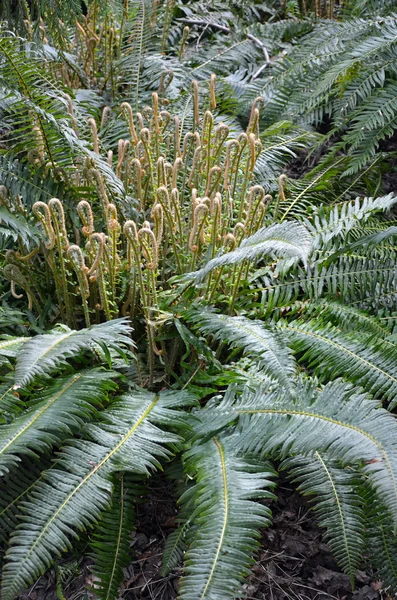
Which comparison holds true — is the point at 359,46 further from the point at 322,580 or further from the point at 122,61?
the point at 322,580

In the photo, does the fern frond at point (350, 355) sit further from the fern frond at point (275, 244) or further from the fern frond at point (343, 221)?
the fern frond at point (343, 221)

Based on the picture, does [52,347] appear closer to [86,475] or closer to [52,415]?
[52,415]

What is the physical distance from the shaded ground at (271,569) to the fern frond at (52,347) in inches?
19.9

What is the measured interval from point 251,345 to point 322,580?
2.27 feet

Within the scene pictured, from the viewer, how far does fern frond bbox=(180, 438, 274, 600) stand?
57.9 inches

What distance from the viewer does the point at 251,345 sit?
6.36 ft

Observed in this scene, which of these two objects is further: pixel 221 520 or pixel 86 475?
pixel 86 475

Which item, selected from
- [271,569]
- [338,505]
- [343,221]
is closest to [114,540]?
[271,569]

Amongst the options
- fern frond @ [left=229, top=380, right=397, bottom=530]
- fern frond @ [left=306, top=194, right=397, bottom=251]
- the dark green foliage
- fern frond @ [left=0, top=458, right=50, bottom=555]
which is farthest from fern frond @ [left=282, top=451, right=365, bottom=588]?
fern frond @ [left=306, top=194, right=397, bottom=251]

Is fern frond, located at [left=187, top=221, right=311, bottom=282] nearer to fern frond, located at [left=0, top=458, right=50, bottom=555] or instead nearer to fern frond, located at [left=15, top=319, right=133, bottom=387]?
fern frond, located at [left=15, top=319, right=133, bottom=387]

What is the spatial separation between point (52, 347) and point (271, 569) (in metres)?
0.89

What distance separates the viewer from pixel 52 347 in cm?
179

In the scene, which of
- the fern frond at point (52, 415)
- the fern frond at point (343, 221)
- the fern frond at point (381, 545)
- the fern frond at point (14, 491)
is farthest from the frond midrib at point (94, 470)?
the fern frond at point (343, 221)

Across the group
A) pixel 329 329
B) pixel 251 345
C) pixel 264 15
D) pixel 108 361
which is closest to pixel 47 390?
pixel 108 361
